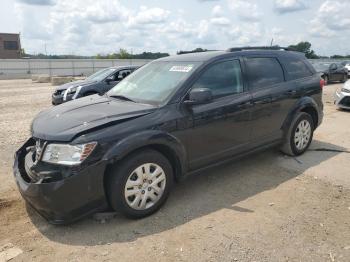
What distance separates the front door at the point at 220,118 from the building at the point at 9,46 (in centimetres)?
6647

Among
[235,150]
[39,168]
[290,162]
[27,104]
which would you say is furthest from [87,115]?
[27,104]

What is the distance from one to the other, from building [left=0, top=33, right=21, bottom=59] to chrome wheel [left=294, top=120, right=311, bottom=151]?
217ft

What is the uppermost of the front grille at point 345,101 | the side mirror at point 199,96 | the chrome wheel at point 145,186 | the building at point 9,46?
the building at point 9,46

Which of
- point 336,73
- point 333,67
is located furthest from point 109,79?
point 336,73

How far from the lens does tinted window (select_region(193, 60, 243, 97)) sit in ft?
15.2

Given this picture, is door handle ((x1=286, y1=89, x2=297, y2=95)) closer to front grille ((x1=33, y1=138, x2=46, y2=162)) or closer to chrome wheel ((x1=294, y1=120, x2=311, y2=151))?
chrome wheel ((x1=294, y1=120, x2=311, y2=151))

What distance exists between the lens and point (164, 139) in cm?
408

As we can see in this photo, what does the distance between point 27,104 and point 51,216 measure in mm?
11503

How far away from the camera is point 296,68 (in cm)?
612

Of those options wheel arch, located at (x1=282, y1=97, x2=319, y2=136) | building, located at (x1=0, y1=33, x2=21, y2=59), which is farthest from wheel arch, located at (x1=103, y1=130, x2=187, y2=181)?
building, located at (x1=0, y1=33, x2=21, y2=59)

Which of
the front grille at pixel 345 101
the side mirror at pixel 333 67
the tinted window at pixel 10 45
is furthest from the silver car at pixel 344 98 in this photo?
A: the tinted window at pixel 10 45

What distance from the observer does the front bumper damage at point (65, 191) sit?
11.5ft

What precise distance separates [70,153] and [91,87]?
8.43 meters

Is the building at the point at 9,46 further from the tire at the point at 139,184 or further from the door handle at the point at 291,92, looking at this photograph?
the tire at the point at 139,184
